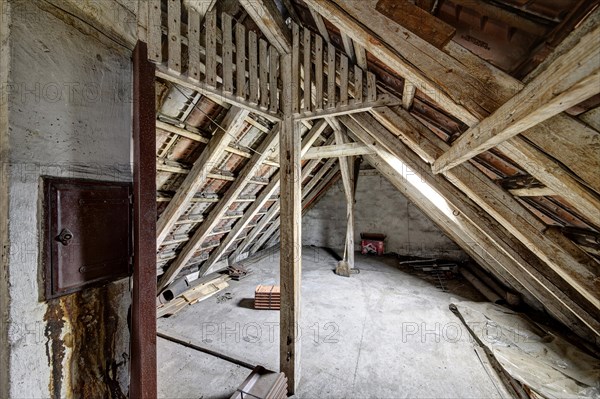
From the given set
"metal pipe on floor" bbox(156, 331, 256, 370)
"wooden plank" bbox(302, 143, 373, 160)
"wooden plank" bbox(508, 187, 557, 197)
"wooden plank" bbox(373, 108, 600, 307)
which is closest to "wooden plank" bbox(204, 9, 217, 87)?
"wooden plank" bbox(373, 108, 600, 307)

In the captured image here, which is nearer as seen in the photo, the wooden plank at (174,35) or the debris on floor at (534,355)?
the wooden plank at (174,35)

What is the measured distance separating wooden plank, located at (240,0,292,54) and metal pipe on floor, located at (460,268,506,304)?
500 centimetres

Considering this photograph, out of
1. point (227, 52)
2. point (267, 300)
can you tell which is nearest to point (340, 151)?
point (227, 52)

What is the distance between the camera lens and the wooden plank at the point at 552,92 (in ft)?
1.47

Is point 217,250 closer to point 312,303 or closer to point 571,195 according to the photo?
point 312,303

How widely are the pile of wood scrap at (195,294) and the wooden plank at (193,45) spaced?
3644 millimetres

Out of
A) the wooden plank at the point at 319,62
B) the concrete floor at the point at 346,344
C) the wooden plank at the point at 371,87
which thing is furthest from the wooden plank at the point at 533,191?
the concrete floor at the point at 346,344

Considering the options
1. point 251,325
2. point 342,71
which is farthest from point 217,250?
point 342,71

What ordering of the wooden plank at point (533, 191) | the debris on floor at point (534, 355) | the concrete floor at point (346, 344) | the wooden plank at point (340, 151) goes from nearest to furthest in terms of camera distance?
the wooden plank at point (533, 191) → the debris on floor at point (534, 355) → the concrete floor at point (346, 344) → the wooden plank at point (340, 151)

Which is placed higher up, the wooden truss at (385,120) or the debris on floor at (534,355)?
the wooden truss at (385,120)

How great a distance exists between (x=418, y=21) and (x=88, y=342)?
1.49 meters

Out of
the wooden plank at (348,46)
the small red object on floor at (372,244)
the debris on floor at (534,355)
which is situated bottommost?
the debris on floor at (534,355)

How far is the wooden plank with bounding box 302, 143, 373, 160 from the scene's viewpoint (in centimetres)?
330

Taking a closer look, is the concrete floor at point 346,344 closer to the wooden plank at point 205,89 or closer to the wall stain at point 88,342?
the wall stain at point 88,342
